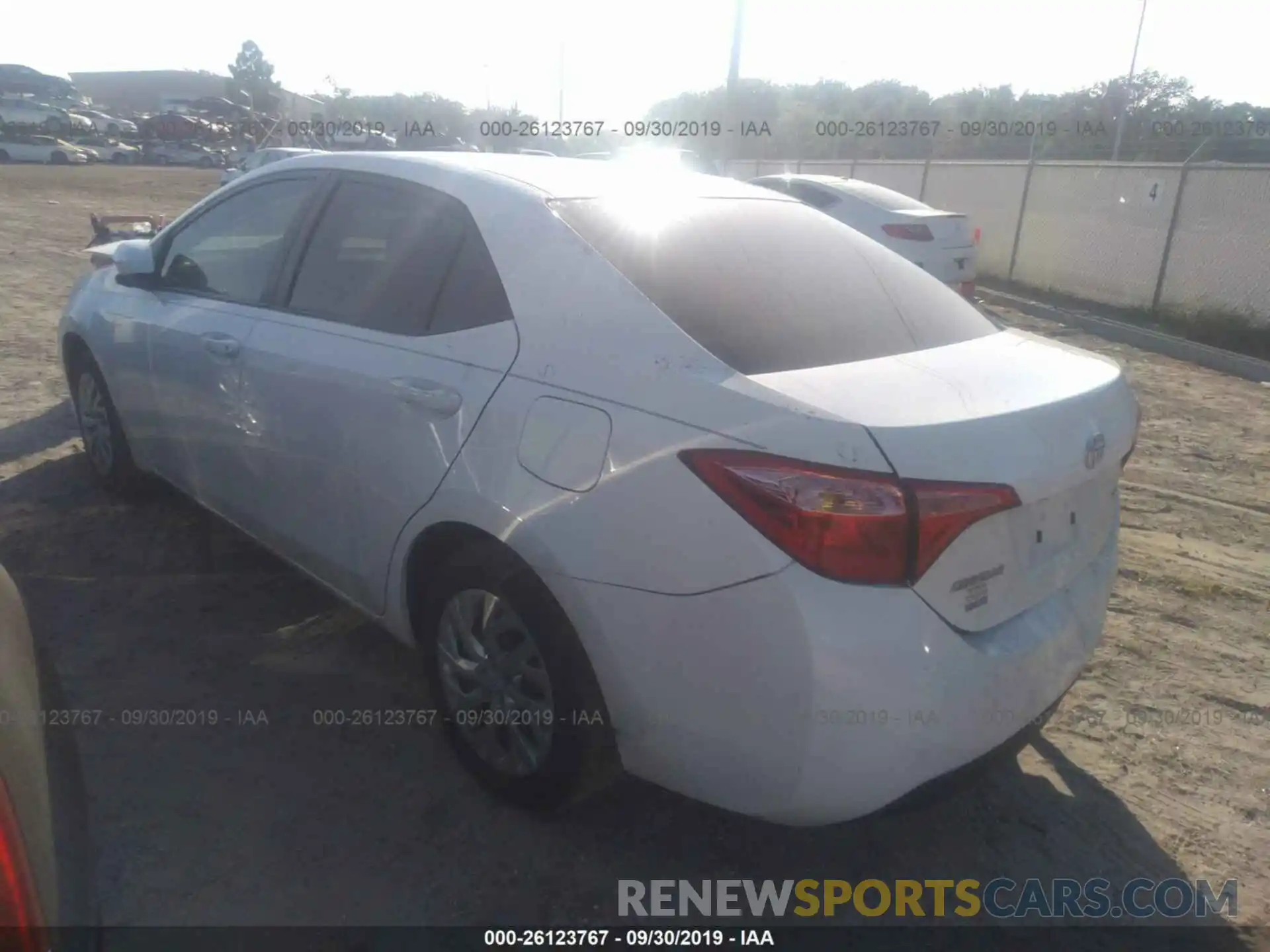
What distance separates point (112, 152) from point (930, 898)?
170 ft

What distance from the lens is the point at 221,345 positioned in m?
3.69

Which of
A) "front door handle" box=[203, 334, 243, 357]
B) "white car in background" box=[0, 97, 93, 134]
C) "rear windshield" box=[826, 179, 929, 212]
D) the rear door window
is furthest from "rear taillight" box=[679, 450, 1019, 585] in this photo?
"white car in background" box=[0, 97, 93, 134]

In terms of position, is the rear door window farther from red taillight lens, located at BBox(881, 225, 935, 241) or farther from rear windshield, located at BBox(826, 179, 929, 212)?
rear windshield, located at BBox(826, 179, 929, 212)

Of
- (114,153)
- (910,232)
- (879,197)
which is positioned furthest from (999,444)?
(114,153)

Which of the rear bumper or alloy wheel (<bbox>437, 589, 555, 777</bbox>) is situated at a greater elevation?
the rear bumper

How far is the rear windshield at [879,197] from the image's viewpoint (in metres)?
11.1

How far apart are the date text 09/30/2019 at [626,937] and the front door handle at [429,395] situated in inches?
52.5

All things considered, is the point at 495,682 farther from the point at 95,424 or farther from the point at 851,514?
the point at 95,424

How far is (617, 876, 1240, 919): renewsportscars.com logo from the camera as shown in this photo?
262 cm

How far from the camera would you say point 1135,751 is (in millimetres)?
3256

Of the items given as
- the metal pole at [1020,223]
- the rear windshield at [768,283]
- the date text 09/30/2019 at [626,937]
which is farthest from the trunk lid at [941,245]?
the date text 09/30/2019 at [626,937]

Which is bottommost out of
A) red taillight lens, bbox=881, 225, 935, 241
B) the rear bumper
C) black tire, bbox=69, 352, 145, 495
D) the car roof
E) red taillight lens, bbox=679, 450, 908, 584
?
black tire, bbox=69, 352, 145, 495

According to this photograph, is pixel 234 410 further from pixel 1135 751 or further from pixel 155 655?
pixel 1135 751

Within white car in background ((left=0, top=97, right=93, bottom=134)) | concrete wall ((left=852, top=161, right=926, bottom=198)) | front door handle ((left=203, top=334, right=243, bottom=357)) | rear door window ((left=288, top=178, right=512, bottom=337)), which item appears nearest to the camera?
rear door window ((left=288, top=178, right=512, bottom=337))
